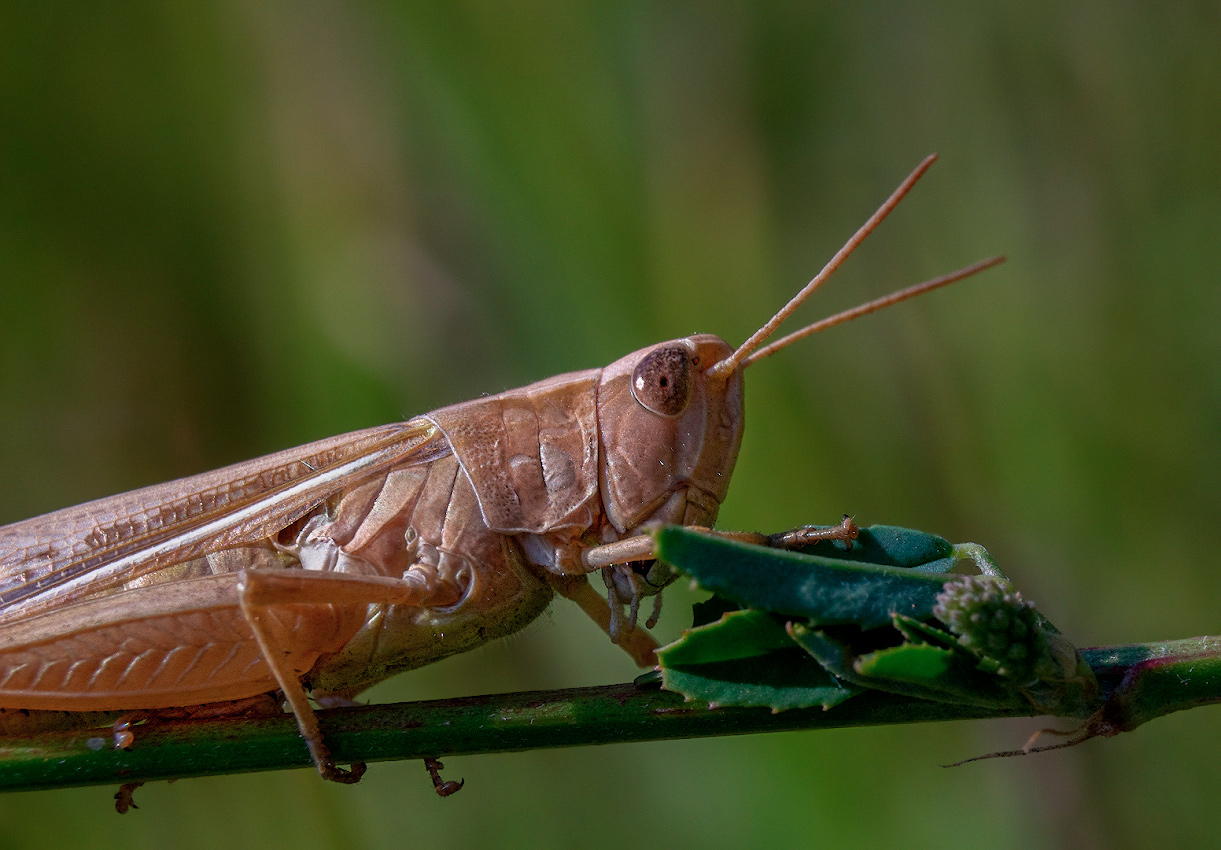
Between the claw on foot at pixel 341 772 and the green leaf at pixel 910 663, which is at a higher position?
the green leaf at pixel 910 663

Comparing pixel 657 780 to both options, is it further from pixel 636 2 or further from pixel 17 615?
pixel 636 2

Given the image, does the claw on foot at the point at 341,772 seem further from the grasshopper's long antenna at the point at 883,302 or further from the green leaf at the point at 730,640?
the grasshopper's long antenna at the point at 883,302

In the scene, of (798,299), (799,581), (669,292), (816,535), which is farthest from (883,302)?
(669,292)

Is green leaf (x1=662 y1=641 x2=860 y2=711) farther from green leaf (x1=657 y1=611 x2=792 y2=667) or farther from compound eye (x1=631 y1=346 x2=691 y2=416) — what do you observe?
compound eye (x1=631 y1=346 x2=691 y2=416)

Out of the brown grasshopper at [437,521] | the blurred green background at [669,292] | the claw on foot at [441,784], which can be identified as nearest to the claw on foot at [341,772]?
the claw on foot at [441,784]

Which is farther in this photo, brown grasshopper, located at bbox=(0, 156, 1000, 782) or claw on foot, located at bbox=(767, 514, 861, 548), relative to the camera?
brown grasshopper, located at bbox=(0, 156, 1000, 782)

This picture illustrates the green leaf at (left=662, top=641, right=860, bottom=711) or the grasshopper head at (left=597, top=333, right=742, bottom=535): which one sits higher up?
the grasshopper head at (left=597, top=333, right=742, bottom=535)

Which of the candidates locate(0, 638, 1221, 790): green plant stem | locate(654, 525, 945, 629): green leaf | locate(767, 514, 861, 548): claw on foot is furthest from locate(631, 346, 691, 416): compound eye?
locate(654, 525, 945, 629): green leaf
